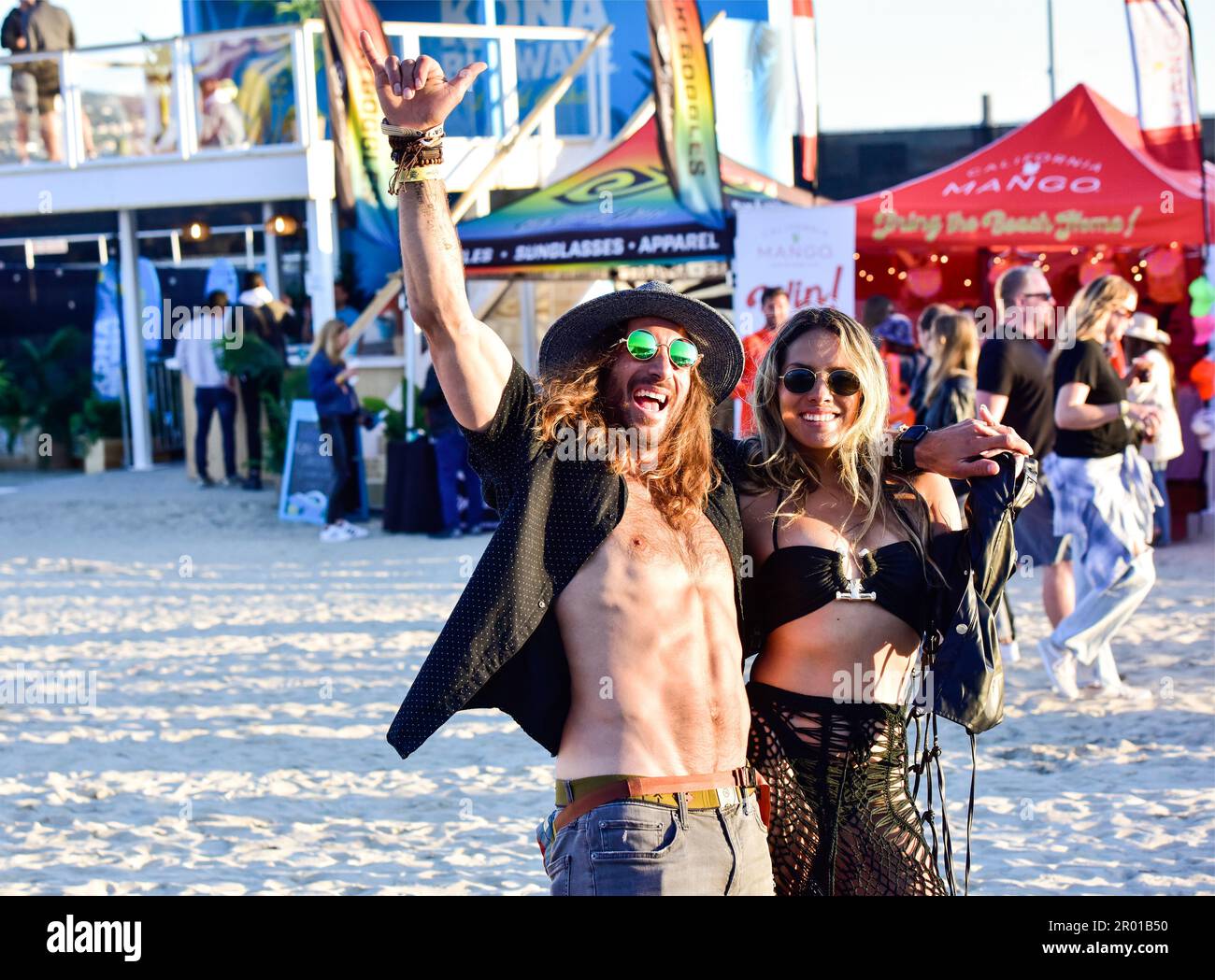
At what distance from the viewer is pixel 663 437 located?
2.60 metres

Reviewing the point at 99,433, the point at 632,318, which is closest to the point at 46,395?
the point at 99,433

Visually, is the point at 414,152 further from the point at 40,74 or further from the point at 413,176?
the point at 40,74

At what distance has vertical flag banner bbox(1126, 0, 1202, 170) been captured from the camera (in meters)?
9.24

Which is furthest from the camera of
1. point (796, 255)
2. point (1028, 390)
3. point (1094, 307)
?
point (796, 255)

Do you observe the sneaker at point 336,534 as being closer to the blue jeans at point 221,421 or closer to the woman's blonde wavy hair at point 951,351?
the blue jeans at point 221,421

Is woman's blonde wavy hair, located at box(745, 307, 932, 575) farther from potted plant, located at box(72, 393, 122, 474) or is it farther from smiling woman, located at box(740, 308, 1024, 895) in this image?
potted plant, located at box(72, 393, 122, 474)

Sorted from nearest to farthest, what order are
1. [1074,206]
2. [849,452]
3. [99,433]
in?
[849,452] < [1074,206] < [99,433]

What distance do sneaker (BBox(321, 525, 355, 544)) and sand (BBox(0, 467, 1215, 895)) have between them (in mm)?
1974

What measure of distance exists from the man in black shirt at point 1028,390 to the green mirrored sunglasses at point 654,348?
164 inches

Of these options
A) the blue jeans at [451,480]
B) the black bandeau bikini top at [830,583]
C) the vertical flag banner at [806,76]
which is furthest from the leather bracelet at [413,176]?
the vertical flag banner at [806,76]

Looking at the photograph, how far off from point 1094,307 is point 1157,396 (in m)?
2.48
